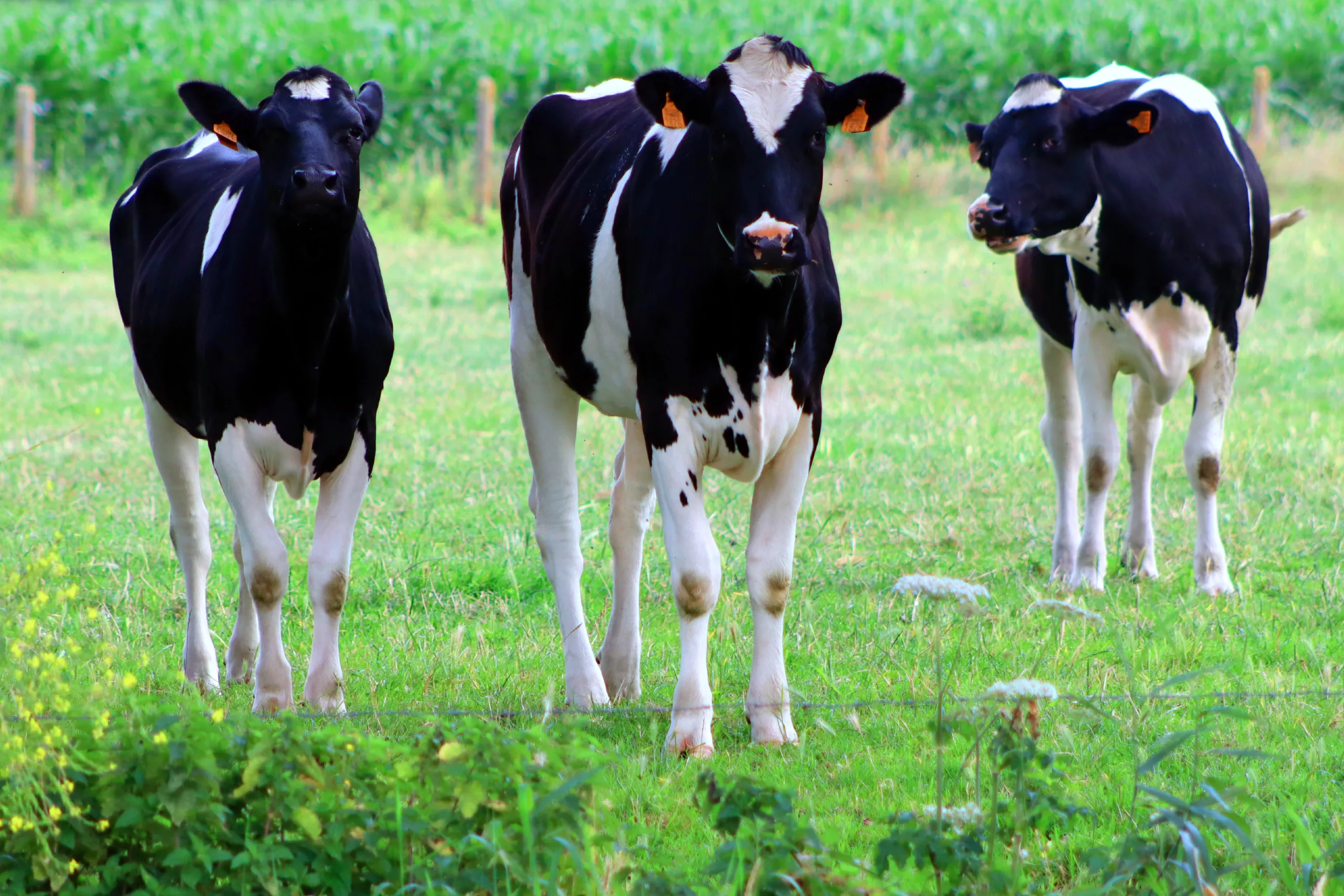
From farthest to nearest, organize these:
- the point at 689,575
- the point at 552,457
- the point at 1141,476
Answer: the point at 1141,476, the point at 552,457, the point at 689,575

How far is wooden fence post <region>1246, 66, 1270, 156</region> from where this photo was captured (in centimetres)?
2238

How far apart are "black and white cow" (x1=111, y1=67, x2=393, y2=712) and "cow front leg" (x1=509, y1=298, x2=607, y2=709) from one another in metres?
0.51

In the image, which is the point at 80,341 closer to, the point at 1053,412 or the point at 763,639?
the point at 1053,412

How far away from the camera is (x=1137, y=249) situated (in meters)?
6.38

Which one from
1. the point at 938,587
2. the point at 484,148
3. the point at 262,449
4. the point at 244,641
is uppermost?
the point at 938,587

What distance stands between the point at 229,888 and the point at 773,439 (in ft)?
6.74

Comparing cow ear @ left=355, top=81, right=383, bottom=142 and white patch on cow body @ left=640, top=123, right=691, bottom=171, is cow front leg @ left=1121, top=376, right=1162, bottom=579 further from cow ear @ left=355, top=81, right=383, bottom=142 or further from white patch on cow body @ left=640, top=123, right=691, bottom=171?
cow ear @ left=355, top=81, right=383, bottom=142

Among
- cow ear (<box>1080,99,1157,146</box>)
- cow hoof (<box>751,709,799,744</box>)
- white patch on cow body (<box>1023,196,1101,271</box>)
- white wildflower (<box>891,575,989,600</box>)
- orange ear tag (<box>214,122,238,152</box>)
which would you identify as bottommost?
cow hoof (<box>751,709,799,744</box>)

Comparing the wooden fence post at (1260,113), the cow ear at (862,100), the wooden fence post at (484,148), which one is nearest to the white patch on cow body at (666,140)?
the cow ear at (862,100)

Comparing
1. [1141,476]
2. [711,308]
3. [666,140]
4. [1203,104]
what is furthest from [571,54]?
[711,308]

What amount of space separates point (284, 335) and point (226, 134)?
0.65 m

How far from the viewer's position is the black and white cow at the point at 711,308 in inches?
169

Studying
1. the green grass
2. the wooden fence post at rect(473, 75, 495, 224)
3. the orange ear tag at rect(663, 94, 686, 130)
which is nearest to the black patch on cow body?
the orange ear tag at rect(663, 94, 686, 130)

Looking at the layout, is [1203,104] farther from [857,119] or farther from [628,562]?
[628,562]
